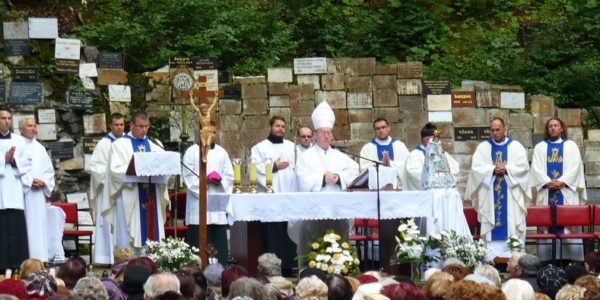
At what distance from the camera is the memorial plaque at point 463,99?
76.2 ft

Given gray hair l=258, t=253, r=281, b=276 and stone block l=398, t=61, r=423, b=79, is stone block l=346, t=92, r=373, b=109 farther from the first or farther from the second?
gray hair l=258, t=253, r=281, b=276

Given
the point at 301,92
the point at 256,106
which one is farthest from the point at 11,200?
the point at 301,92

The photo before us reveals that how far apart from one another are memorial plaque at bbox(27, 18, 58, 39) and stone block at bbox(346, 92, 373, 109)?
4.42 metres

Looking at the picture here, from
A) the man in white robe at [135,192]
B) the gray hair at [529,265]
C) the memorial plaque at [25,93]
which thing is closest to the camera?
the gray hair at [529,265]

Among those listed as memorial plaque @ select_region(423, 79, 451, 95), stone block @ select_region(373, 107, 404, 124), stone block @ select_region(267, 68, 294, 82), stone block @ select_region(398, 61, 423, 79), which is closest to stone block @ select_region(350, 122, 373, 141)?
stone block @ select_region(373, 107, 404, 124)

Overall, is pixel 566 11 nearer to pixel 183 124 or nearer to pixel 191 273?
pixel 183 124

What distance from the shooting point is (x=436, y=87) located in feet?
76.0

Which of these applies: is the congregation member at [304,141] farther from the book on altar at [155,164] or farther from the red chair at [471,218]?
the red chair at [471,218]

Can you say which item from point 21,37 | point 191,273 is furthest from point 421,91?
point 191,273

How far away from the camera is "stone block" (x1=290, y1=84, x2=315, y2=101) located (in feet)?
Answer: 75.7

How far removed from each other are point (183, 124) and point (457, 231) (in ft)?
22.0

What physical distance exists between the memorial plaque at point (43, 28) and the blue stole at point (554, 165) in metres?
7.26

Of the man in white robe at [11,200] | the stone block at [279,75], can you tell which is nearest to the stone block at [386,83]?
the stone block at [279,75]

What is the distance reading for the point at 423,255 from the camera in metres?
16.1
